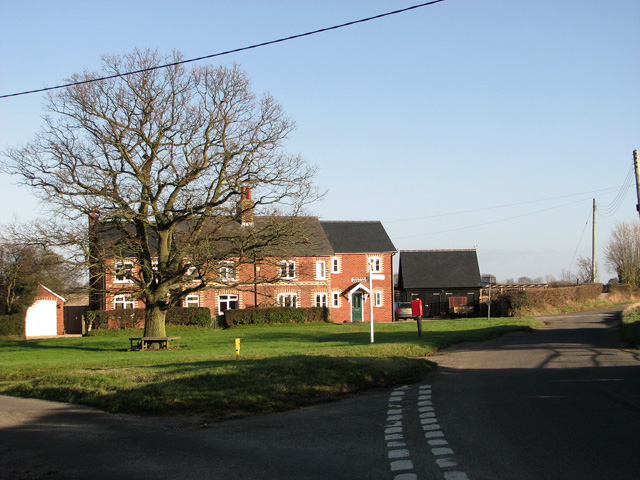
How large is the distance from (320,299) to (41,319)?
23.6 metres

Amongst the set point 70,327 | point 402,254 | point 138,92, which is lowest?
point 70,327

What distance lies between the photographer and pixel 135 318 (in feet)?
150

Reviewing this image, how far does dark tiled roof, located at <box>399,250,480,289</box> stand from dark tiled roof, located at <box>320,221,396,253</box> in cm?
1013

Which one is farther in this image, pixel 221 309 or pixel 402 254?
pixel 402 254

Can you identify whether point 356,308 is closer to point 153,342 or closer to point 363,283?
point 363,283

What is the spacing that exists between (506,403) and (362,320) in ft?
142

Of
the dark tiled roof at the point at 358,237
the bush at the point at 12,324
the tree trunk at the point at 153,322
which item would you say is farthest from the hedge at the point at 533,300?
the bush at the point at 12,324

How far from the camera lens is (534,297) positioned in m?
50.7

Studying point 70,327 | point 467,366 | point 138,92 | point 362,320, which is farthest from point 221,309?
point 467,366

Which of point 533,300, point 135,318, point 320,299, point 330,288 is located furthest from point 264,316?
point 533,300

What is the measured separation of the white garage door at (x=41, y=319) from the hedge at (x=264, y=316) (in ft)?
55.8

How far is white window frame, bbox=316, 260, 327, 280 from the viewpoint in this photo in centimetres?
5294

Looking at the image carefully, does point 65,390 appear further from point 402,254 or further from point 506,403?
point 402,254

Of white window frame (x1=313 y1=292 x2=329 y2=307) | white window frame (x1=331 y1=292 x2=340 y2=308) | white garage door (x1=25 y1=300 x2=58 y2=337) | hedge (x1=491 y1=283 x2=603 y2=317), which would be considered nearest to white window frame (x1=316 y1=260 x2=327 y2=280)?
white window frame (x1=313 y1=292 x2=329 y2=307)
